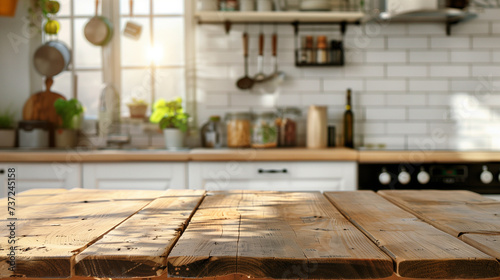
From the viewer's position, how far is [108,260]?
0.78 m

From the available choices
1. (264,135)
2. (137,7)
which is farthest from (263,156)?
(137,7)

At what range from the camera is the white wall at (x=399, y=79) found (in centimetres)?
339

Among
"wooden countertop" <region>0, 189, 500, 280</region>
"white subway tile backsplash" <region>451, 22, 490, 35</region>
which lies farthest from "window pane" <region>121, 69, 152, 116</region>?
"white subway tile backsplash" <region>451, 22, 490, 35</region>

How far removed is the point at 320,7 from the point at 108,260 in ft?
8.96

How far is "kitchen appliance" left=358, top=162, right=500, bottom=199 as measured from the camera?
8.84ft

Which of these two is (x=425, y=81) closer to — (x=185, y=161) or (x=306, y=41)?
(x=306, y=41)

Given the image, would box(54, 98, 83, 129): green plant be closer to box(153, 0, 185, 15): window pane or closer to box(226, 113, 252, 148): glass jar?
box(153, 0, 185, 15): window pane

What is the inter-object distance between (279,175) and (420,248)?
6.24 ft

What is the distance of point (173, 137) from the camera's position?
320cm

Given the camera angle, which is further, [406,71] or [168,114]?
[406,71]

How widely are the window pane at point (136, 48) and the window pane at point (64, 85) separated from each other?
0.45m

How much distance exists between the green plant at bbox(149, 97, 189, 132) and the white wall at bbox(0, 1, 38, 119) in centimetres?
106

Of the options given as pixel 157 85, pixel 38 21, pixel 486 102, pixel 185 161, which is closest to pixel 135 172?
pixel 185 161

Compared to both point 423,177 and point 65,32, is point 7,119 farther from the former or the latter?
point 423,177
